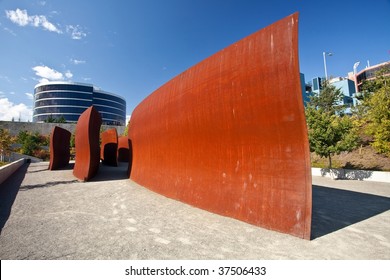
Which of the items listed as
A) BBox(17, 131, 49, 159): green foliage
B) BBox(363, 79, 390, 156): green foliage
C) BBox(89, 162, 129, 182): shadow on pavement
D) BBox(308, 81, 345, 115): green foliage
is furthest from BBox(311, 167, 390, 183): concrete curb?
BBox(17, 131, 49, 159): green foliage

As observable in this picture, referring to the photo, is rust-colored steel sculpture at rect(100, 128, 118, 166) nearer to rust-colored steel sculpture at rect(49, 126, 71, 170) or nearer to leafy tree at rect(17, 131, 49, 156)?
rust-colored steel sculpture at rect(49, 126, 71, 170)

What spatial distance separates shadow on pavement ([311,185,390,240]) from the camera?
570 cm

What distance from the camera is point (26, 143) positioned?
3359 cm

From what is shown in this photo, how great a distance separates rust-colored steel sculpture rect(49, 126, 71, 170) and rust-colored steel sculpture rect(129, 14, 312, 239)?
15.6 m

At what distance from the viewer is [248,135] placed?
5.80 metres

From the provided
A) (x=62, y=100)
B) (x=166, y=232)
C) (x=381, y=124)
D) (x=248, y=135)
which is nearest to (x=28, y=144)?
(x=166, y=232)

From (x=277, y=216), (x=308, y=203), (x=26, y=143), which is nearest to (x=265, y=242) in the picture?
(x=277, y=216)

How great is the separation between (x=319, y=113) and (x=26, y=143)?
40345 mm

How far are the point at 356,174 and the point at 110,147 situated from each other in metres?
22.6

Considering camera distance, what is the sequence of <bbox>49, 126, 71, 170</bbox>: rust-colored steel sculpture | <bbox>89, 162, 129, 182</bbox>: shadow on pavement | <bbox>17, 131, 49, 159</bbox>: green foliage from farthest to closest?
<bbox>17, 131, 49, 159</bbox>: green foliage
<bbox>49, 126, 71, 170</bbox>: rust-colored steel sculpture
<bbox>89, 162, 129, 182</bbox>: shadow on pavement

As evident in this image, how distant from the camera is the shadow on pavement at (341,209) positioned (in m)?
5.70

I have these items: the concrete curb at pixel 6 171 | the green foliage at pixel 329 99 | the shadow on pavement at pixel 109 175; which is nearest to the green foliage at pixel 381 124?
the shadow on pavement at pixel 109 175

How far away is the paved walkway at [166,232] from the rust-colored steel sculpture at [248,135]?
0.58 metres

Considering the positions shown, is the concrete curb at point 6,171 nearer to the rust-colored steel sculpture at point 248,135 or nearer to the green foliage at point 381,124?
the rust-colored steel sculpture at point 248,135
